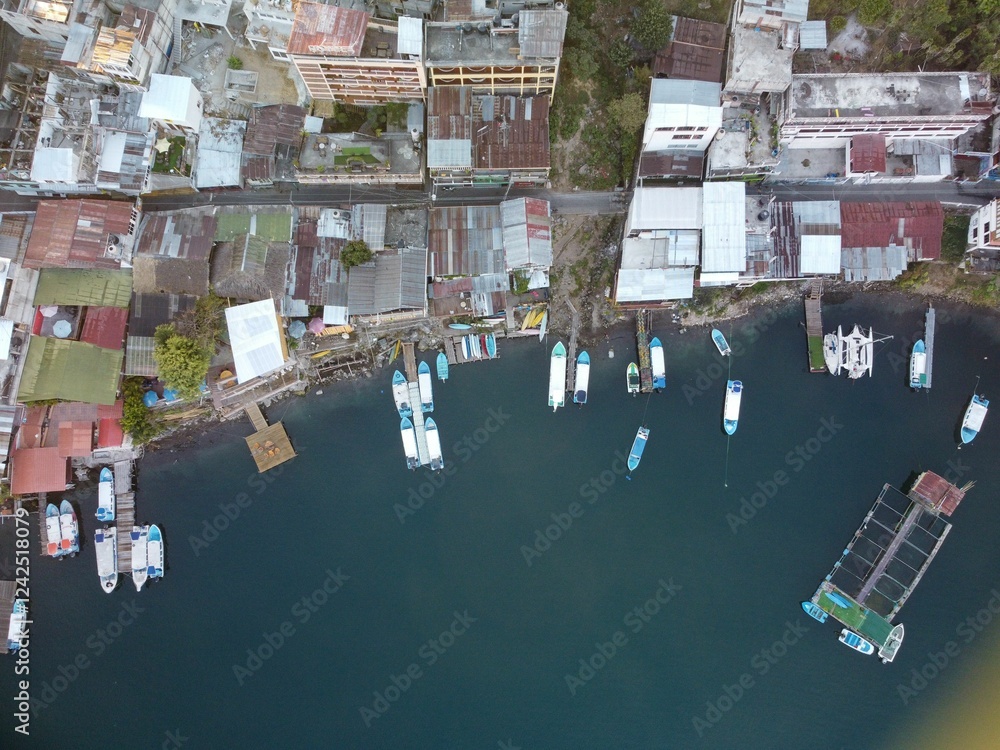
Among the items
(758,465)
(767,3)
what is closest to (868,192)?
(767,3)

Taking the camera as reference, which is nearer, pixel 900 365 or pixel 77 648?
pixel 77 648

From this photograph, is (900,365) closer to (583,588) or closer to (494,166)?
(583,588)
